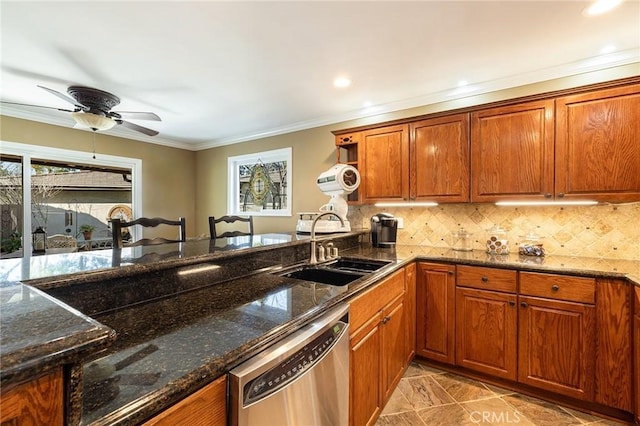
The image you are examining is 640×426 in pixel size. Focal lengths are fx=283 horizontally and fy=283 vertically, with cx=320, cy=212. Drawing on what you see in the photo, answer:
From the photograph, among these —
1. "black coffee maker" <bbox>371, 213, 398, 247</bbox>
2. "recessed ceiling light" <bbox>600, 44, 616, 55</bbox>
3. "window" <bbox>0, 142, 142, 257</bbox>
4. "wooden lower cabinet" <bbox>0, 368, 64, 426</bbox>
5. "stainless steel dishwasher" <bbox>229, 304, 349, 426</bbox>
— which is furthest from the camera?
"window" <bbox>0, 142, 142, 257</bbox>

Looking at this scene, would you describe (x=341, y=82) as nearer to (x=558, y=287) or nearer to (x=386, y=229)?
(x=386, y=229)

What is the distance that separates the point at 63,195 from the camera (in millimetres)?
3629

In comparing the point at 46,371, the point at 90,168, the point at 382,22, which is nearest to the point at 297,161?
the point at 382,22

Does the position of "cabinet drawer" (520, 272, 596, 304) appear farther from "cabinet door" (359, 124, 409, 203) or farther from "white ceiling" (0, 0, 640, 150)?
"white ceiling" (0, 0, 640, 150)

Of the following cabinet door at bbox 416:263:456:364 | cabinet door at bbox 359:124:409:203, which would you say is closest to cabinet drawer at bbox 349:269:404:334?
cabinet door at bbox 416:263:456:364

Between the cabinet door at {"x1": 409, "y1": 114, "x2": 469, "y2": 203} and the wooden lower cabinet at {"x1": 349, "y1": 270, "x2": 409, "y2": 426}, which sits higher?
the cabinet door at {"x1": 409, "y1": 114, "x2": 469, "y2": 203}

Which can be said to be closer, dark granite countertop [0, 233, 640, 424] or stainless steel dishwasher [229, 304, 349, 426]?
dark granite countertop [0, 233, 640, 424]

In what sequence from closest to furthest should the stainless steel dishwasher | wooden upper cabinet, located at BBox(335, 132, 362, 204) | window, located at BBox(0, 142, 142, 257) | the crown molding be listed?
the stainless steel dishwasher
the crown molding
wooden upper cabinet, located at BBox(335, 132, 362, 204)
window, located at BBox(0, 142, 142, 257)

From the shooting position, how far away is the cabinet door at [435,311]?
229cm

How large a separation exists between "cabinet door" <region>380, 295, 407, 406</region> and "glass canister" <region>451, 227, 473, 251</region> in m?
1.02

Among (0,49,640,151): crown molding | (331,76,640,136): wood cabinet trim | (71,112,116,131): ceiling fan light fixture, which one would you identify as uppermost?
(0,49,640,151): crown molding

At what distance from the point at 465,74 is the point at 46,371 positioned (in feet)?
9.79

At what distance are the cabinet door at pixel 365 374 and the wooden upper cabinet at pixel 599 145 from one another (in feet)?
5.94

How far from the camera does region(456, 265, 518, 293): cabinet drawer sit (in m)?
2.06
